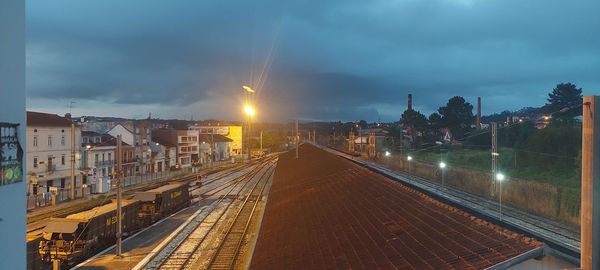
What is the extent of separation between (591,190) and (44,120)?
4641cm

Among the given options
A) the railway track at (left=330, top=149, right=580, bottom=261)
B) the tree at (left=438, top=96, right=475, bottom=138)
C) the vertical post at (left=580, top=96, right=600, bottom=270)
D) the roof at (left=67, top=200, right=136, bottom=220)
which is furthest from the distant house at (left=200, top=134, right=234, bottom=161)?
the vertical post at (left=580, top=96, right=600, bottom=270)

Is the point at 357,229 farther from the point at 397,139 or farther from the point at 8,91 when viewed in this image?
the point at 397,139

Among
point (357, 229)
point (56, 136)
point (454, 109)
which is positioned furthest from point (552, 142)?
point (56, 136)

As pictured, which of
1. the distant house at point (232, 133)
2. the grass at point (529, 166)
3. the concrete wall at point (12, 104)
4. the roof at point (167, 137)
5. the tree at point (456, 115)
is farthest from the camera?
the distant house at point (232, 133)

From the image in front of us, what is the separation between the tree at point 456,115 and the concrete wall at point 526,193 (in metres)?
22.4

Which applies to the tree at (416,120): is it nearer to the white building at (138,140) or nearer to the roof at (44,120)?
the white building at (138,140)

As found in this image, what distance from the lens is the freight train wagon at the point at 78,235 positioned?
18.2 m

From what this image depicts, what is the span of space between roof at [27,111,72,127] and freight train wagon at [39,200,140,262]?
22.7 metres

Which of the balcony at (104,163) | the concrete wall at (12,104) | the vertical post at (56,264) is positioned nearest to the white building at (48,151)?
the balcony at (104,163)

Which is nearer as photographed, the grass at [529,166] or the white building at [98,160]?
the grass at [529,166]

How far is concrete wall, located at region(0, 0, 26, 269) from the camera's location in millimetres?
3477

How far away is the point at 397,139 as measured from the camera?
2788 inches

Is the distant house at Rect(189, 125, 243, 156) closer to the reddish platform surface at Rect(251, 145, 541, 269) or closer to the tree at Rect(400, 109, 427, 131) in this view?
the tree at Rect(400, 109, 427, 131)

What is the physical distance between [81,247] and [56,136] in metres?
28.3
